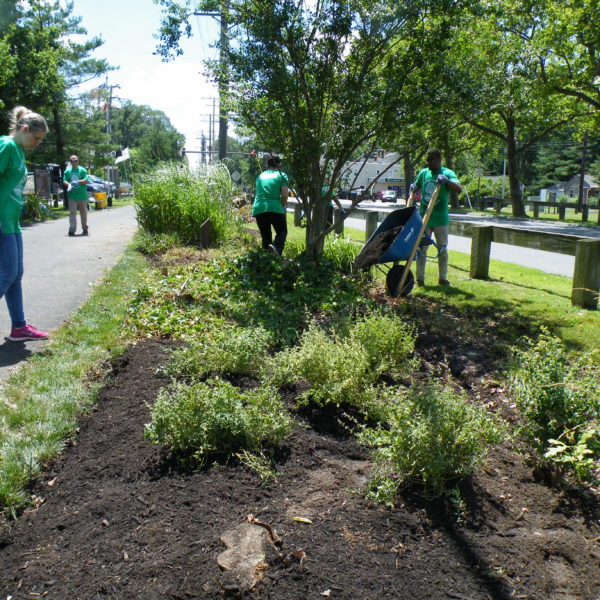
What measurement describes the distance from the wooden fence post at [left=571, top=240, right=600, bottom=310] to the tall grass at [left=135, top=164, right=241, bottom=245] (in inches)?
255

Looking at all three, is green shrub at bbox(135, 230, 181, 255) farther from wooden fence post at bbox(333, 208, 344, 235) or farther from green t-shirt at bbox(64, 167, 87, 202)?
green t-shirt at bbox(64, 167, 87, 202)

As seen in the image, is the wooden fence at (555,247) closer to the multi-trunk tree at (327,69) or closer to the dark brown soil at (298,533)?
the multi-trunk tree at (327,69)

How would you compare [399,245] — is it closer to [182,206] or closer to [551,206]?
[182,206]

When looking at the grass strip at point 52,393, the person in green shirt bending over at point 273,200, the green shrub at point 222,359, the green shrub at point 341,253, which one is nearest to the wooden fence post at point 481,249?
the green shrub at point 341,253

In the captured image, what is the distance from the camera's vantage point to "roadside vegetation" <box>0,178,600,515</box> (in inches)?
114

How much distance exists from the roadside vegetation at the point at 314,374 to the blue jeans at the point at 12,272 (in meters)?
0.45

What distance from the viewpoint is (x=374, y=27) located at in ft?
24.3

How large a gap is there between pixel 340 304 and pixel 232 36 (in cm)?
433

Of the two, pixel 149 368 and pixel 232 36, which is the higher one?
pixel 232 36

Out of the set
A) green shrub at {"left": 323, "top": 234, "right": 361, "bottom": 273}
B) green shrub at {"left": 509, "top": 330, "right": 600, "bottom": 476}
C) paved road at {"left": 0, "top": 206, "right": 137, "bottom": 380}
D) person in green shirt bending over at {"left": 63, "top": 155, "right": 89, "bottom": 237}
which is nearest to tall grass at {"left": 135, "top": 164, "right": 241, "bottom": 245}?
paved road at {"left": 0, "top": 206, "right": 137, "bottom": 380}

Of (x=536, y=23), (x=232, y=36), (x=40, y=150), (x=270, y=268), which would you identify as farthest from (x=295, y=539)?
(x=40, y=150)

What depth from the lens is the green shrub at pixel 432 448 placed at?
109 inches

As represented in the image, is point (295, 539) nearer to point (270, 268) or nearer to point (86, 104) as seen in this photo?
point (270, 268)

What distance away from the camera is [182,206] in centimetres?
1140
